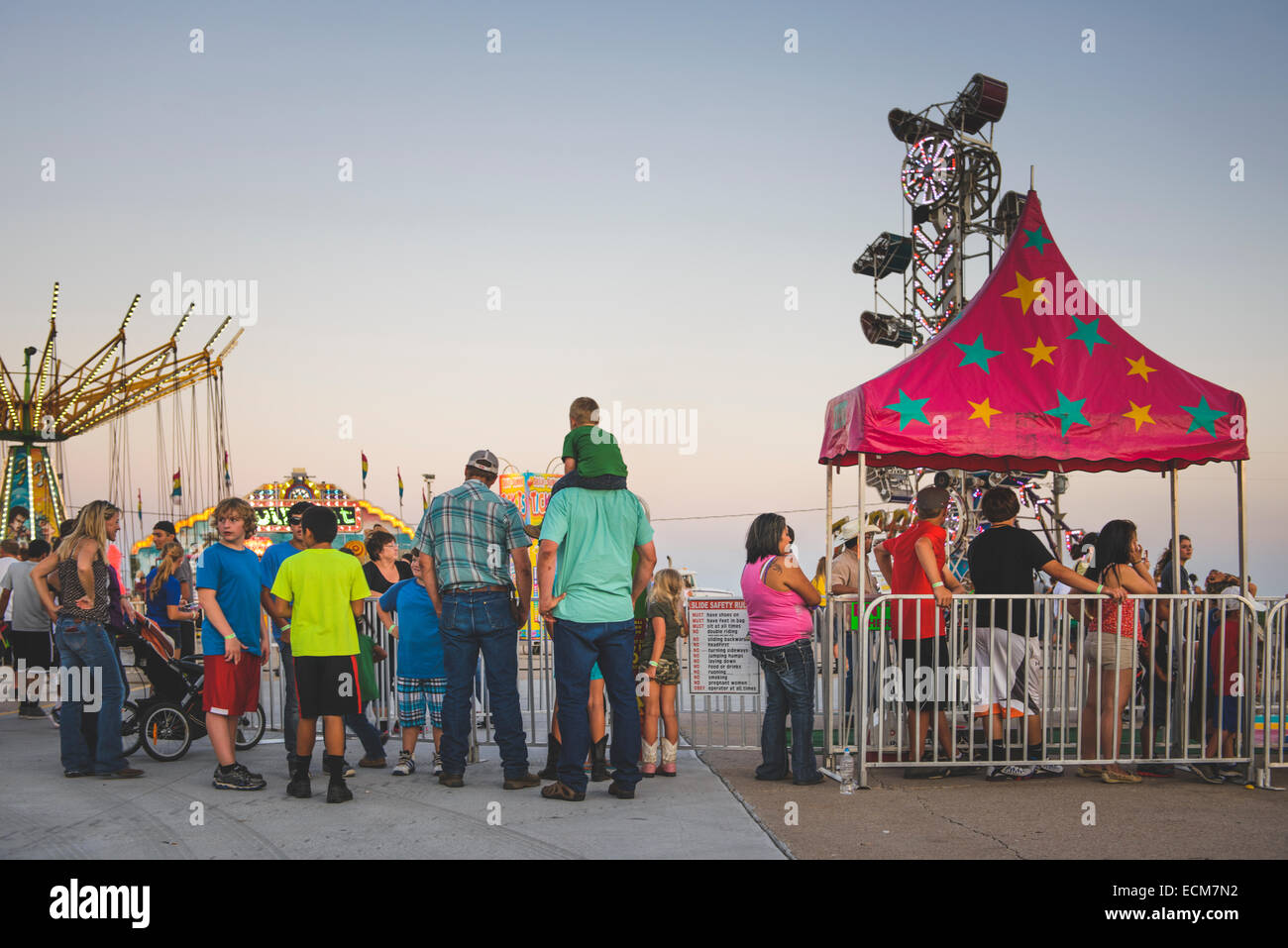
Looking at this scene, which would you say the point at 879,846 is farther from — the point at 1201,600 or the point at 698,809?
the point at 1201,600

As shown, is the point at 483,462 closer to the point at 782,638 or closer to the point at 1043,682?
the point at 782,638

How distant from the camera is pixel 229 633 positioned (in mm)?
6727

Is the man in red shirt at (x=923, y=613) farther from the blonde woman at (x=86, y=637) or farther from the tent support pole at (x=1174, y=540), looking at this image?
the blonde woman at (x=86, y=637)

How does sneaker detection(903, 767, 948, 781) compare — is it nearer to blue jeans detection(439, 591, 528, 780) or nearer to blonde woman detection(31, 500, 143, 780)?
blue jeans detection(439, 591, 528, 780)

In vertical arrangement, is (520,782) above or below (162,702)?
below

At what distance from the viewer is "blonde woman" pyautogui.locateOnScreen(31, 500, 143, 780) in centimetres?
735

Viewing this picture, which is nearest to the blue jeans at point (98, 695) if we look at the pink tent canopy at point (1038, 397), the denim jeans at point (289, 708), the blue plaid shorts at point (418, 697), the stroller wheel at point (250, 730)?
the denim jeans at point (289, 708)

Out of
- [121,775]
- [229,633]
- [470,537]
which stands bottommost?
[121,775]

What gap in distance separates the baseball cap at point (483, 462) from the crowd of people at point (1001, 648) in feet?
6.11

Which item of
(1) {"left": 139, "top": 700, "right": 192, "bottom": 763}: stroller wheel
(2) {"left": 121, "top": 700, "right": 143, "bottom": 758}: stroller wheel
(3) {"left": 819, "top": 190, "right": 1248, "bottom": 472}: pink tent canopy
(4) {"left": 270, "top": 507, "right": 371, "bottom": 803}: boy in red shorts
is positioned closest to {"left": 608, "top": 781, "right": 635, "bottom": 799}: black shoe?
(4) {"left": 270, "top": 507, "right": 371, "bottom": 803}: boy in red shorts

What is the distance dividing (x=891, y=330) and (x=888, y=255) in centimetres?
267

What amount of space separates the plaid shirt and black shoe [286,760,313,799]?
1.37 metres

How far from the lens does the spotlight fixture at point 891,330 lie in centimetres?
3341

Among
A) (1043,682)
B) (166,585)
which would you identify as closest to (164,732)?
(166,585)
